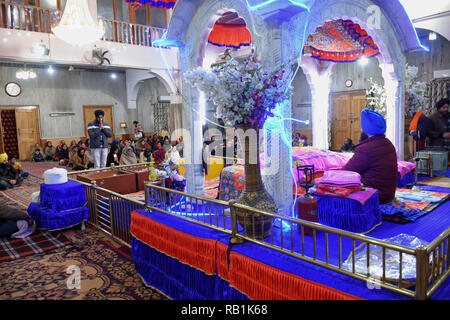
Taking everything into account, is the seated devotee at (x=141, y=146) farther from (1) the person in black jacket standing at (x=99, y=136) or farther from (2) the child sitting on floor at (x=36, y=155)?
(2) the child sitting on floor at (x=36, y=155)

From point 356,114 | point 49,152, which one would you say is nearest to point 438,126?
point 356,114

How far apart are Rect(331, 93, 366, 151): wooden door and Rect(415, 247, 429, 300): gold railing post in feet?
32.9

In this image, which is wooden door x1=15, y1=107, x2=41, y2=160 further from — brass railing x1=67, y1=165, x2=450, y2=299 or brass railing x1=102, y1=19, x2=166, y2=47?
brass railing x1=67, y1=165, x2=450, y2=299

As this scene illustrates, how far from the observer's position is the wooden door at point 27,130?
1400 centimetres

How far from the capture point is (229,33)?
5.72m

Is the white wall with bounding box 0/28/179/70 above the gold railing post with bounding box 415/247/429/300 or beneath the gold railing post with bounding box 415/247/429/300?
above

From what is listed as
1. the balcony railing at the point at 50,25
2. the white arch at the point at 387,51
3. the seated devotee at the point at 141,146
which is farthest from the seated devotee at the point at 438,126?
the balcony railing at the point at 50,25

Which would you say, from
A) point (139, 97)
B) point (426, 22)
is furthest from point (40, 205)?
point (139, 97)

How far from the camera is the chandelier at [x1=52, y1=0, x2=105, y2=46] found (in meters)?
7.08

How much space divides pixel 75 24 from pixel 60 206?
421 centimetres

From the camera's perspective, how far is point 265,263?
89.4 inches

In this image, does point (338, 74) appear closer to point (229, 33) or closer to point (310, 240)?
point (229, 33)

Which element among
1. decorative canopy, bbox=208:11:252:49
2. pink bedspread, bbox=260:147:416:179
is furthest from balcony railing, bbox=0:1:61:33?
pink bedspread, bbox=260:147:416:179
